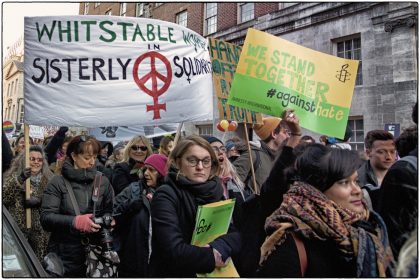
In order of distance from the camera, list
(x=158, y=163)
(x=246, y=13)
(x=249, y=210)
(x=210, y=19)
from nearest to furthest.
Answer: (x=249, y=210) → (x=158, y=163) → (x=246, y=13) → (x=210, y=19)

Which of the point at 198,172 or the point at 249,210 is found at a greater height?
the point at 198,172

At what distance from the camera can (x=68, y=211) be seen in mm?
3109

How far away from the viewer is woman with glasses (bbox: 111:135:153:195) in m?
3.86

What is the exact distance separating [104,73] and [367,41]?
11.0 meters

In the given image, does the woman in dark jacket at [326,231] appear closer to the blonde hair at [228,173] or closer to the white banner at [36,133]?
the blonde hair at [228,173]

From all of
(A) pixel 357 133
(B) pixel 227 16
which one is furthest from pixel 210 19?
(A) pixel 357 133

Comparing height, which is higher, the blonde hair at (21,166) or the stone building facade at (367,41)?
the stone building facade at (367,41)

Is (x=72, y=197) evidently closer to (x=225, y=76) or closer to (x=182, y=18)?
(x=225, y=76)

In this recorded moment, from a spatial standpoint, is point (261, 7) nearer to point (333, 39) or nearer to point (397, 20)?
point (333, 39)

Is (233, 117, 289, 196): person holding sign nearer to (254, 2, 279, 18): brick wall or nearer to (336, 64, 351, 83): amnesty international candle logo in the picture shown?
(336, 64, 351, 83): amnesty international candle logo

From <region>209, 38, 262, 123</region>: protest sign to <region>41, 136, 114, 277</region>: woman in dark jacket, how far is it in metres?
1.63

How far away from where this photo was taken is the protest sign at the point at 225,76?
443cm

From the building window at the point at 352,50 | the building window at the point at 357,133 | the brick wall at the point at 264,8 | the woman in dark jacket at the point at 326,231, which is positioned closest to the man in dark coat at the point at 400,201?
the woman in dark jacket at the point at 326,231

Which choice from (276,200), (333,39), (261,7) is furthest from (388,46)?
(276,200)
